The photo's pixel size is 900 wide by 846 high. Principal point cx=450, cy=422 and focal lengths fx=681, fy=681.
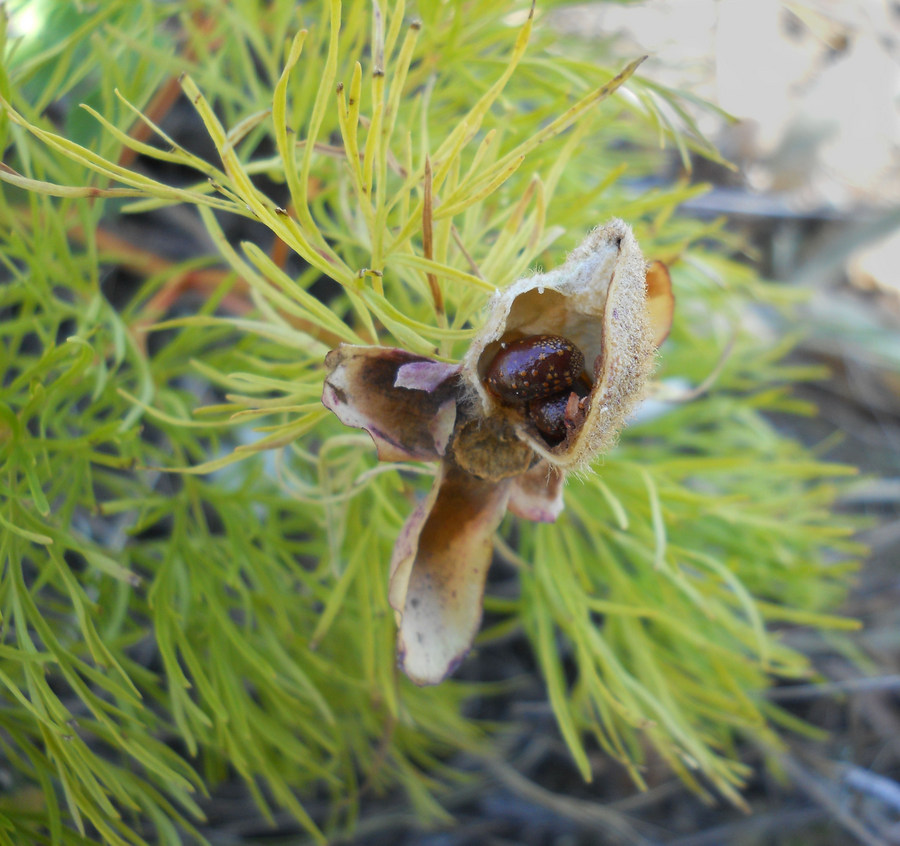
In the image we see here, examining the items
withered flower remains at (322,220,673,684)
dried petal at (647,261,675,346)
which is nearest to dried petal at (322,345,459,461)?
withered flower remains at (322,220,673,684)

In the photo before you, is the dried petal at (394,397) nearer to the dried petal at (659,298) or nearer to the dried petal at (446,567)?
the dried petal at (446,567)

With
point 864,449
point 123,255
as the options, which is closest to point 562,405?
point 123,255

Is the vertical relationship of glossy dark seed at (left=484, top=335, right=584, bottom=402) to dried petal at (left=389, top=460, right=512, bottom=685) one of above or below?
above

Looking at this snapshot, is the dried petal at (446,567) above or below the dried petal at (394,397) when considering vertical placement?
below

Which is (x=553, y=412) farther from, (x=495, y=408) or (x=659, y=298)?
(x=659, y=298)

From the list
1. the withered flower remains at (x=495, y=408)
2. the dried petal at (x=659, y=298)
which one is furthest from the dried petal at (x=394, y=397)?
the dried petal at (x=659, y=298)

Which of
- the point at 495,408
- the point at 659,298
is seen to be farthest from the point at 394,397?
the point at 659,298

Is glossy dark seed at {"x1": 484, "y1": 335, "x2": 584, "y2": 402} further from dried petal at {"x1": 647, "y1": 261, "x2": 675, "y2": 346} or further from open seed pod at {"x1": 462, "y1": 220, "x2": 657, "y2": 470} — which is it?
dried petal at {"x1": 647, "y1": 261, "x2": 675, "y2": 346}
